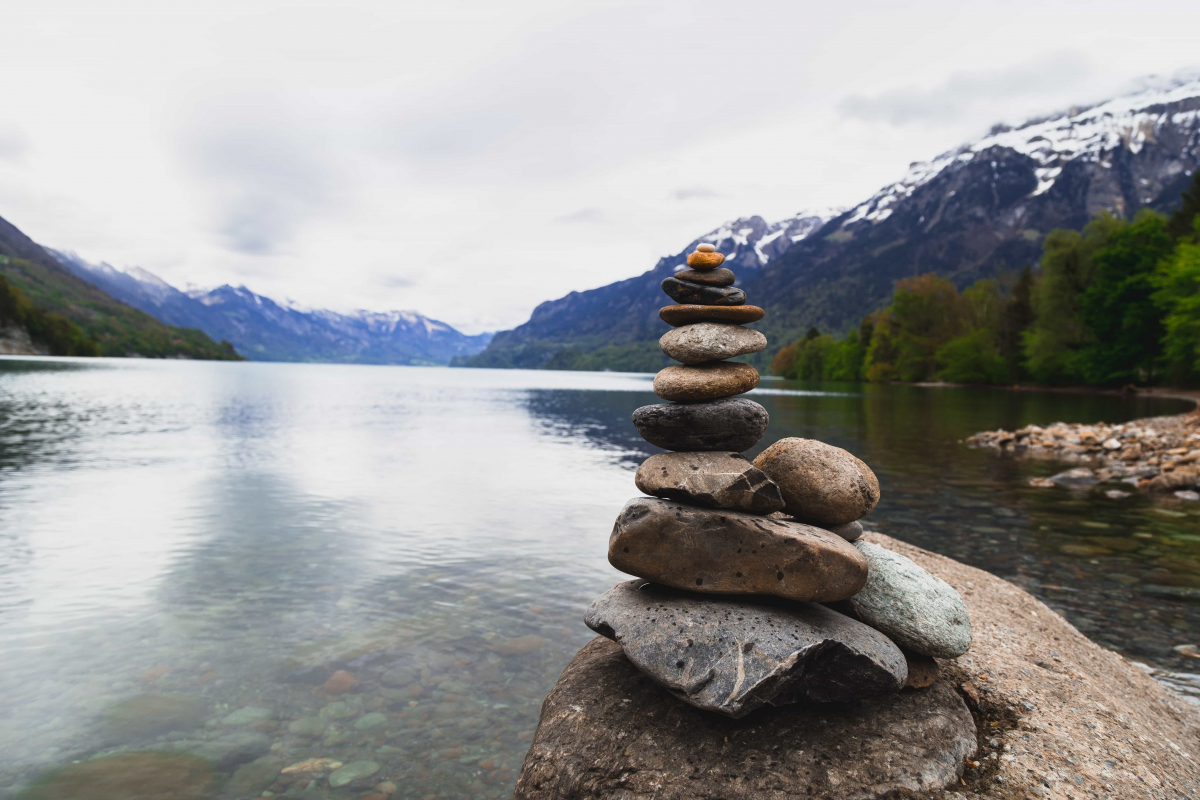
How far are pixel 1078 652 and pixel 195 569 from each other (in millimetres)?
16296

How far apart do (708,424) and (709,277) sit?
5.80 feet

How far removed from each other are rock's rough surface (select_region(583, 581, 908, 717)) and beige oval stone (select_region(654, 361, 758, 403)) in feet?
7.35

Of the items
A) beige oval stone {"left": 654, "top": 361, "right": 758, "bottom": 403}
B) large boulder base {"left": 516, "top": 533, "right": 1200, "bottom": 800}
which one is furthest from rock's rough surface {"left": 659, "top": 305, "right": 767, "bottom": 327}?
large boulder base {"left": 516, "top": 533, "right": 1200, "bottom": 800}

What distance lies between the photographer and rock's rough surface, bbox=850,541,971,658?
6.19 metres

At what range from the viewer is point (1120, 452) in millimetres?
28828

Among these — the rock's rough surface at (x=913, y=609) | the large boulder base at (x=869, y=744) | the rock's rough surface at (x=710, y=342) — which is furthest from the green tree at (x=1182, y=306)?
the rock's rough surface at (x=710, y=342)

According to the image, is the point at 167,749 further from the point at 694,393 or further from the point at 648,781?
the point at 694,393

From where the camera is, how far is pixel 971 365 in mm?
109375

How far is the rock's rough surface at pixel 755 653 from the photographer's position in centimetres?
530

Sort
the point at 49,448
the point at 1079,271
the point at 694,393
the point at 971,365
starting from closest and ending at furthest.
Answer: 1. the point at 694,393
2. the point at 49,448
3. the point at 1079,271
4. the point at 971,365

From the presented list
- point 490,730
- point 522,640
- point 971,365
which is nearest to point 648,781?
point 490,730

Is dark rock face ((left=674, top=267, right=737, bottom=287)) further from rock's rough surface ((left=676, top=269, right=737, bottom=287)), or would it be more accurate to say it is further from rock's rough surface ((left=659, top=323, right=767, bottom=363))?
rock's rough surface ((left=659, top=323, right=767, bottom=363))

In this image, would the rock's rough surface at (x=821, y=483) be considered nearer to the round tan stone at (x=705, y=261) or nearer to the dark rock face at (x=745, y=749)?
the dark rock face at (x=745, y=749)

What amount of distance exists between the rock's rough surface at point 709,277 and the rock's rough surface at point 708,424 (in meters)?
1.38
